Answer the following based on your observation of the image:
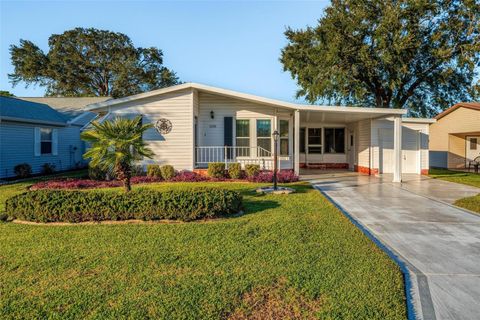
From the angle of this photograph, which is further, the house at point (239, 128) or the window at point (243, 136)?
the window at point (243, 136)

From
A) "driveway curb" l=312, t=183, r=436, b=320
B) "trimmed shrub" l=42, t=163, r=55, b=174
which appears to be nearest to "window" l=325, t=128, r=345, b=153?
"driveway curb" l=312, t=183, r=436, b=320

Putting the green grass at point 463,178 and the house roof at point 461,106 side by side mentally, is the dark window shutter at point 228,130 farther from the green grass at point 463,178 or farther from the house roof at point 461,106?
the house roof at point 461,106

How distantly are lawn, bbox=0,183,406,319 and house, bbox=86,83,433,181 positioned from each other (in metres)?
6.35

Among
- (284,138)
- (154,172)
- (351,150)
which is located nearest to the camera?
(154,172)

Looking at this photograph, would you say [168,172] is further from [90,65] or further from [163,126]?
[90,65]

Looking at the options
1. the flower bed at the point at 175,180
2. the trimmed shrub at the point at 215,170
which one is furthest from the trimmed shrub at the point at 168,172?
the trimmed shrub at the point at 215,170

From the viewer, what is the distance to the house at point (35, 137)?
12117 mm

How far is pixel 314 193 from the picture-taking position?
859cm

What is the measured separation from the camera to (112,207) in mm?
5703

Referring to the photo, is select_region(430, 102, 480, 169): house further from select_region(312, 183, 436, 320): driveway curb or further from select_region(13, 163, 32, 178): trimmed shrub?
select_region(13, 163, 32, 178): trimmed shrub

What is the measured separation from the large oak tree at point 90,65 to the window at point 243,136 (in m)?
22.5

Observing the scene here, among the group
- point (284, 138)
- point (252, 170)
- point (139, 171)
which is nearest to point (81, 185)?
point (139, 171)


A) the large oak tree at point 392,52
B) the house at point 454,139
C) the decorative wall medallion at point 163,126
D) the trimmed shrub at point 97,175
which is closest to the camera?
the trimmed shrub at point 97,175

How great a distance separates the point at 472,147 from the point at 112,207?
22.3 metres
